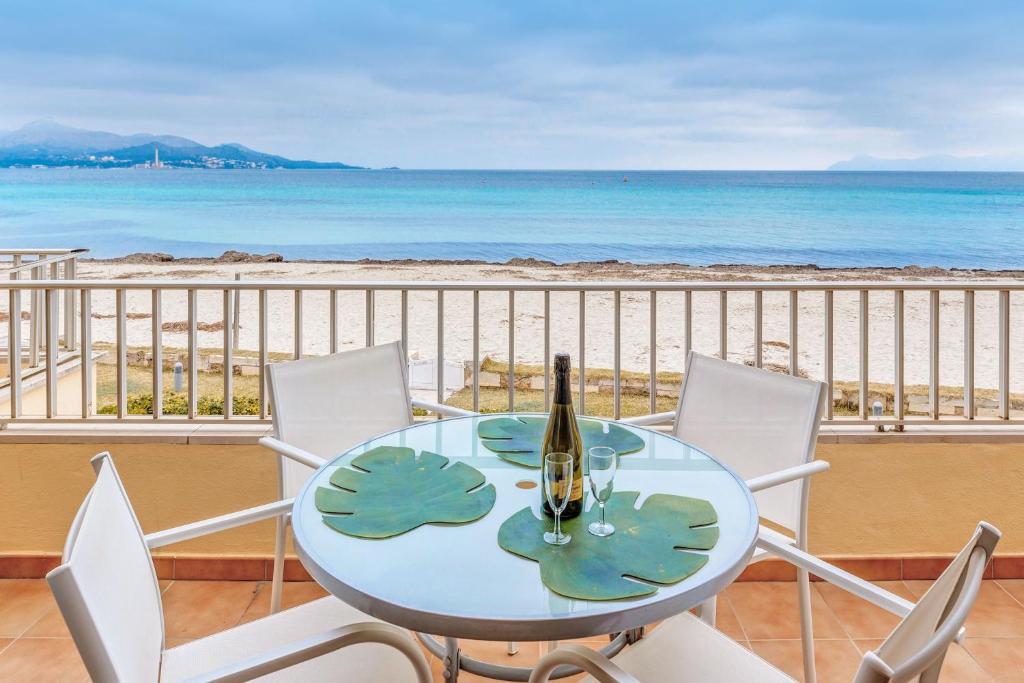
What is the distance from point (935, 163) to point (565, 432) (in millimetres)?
34611

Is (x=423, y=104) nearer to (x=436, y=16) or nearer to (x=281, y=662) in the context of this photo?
(x=436, y=16)

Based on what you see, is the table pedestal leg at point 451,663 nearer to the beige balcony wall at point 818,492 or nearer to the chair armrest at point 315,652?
the chair armrest at point 315,652

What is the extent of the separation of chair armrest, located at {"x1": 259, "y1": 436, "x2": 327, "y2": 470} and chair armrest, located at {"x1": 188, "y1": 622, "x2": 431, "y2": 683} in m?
0.63

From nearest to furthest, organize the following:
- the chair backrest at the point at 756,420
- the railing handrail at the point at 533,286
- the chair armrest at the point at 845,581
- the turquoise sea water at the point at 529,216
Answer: the chair armrest at the point at 845,581 < the chair backrest at the point at 756,420 < the railing handrail at the point at 533,286 < the turquoise sea water at the point at 529,216

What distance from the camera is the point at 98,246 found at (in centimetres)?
2277

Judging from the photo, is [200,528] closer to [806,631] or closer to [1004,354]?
[806,631]

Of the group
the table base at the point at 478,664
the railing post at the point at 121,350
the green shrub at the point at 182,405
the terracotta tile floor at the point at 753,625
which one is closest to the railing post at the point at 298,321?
the railing post at the point at 121,350

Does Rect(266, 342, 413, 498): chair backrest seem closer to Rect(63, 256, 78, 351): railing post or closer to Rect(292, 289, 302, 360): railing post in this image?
Rect(292, 289, 302, 360): railing post

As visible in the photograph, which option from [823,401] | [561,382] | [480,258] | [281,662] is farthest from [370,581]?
[480,258]

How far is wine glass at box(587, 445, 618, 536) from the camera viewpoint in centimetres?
115

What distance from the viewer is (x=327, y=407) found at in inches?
76.0

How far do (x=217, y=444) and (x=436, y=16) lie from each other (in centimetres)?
2415

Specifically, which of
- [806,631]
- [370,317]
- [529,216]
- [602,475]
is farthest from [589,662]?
[529,216]

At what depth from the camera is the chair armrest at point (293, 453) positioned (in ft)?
5.27
